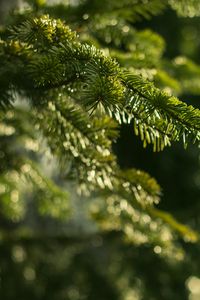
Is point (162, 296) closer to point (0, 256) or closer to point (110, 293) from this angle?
point (110, 293)

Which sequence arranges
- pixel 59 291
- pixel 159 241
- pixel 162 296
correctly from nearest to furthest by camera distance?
pixel 159 241, pixel 162 296, pixel 59 291

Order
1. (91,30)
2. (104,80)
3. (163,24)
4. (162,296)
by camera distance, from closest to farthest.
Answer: (104,80), (91,30), (162,296), (163,24)

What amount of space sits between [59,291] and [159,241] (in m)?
1.06

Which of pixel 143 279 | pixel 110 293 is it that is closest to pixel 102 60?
pixel 143 279

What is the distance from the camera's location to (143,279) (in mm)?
2389

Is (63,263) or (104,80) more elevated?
(104,80)

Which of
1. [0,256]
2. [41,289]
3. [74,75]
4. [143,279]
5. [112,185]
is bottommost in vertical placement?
[41,289]

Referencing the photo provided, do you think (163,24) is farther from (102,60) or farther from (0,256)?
(102,60)

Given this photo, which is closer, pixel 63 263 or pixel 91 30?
pixel 91 30

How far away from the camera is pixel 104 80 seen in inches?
37.6

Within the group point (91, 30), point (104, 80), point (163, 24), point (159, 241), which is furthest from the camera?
point (163, 24)

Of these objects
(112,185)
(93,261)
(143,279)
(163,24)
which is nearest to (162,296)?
(143,279)

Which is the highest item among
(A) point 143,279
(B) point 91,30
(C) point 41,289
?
(B) point 91,30

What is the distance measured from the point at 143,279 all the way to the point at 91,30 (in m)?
1.30
